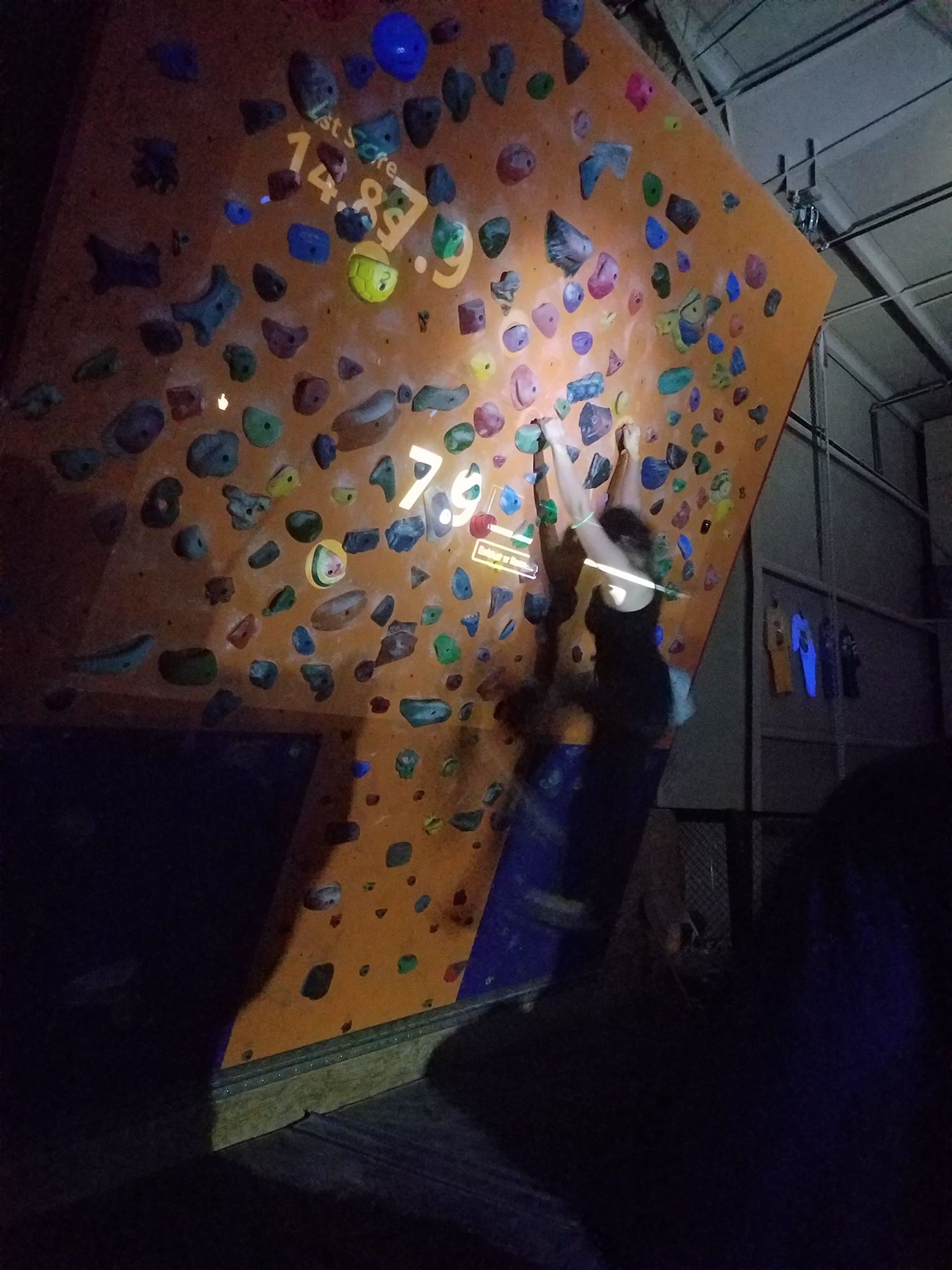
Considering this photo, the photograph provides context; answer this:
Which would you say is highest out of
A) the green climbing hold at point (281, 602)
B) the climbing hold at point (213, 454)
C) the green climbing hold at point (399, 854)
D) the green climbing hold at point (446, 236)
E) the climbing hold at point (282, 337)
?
the green climbing hold at point (446, 236)

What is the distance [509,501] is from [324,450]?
0.50 metres

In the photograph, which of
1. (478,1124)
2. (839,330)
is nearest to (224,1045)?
(478,1124)

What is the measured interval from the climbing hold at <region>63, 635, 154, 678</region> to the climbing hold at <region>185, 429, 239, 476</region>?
28cm

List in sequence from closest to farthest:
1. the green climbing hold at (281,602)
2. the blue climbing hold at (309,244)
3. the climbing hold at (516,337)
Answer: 1. the blue climbing hold at (309,244)
2. the green climbing hold at (281,602)
3. the climbing hold at (516,337)

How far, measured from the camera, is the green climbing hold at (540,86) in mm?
1332

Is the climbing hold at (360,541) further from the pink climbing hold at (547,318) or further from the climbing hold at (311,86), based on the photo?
the climbing hold at (311,86)

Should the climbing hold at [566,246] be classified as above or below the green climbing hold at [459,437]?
above

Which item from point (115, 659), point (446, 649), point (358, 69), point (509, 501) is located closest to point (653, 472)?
point (509, 501)

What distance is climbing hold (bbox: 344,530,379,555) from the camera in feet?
4.85

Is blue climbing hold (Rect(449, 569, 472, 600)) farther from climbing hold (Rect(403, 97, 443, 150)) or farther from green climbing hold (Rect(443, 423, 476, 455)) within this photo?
climbing hold (Rect(403, 97, 443, 150))

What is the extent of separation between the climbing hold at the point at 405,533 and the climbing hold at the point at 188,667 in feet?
1.33

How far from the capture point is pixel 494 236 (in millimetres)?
1403

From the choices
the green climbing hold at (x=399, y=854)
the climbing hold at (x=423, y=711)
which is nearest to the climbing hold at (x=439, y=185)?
the climbing hold at (x=423, y=711)

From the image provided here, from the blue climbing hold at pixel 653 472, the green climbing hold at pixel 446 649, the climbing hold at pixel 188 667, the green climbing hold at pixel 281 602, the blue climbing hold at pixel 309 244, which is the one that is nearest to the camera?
the blue climbing hold at pixel 309 244
